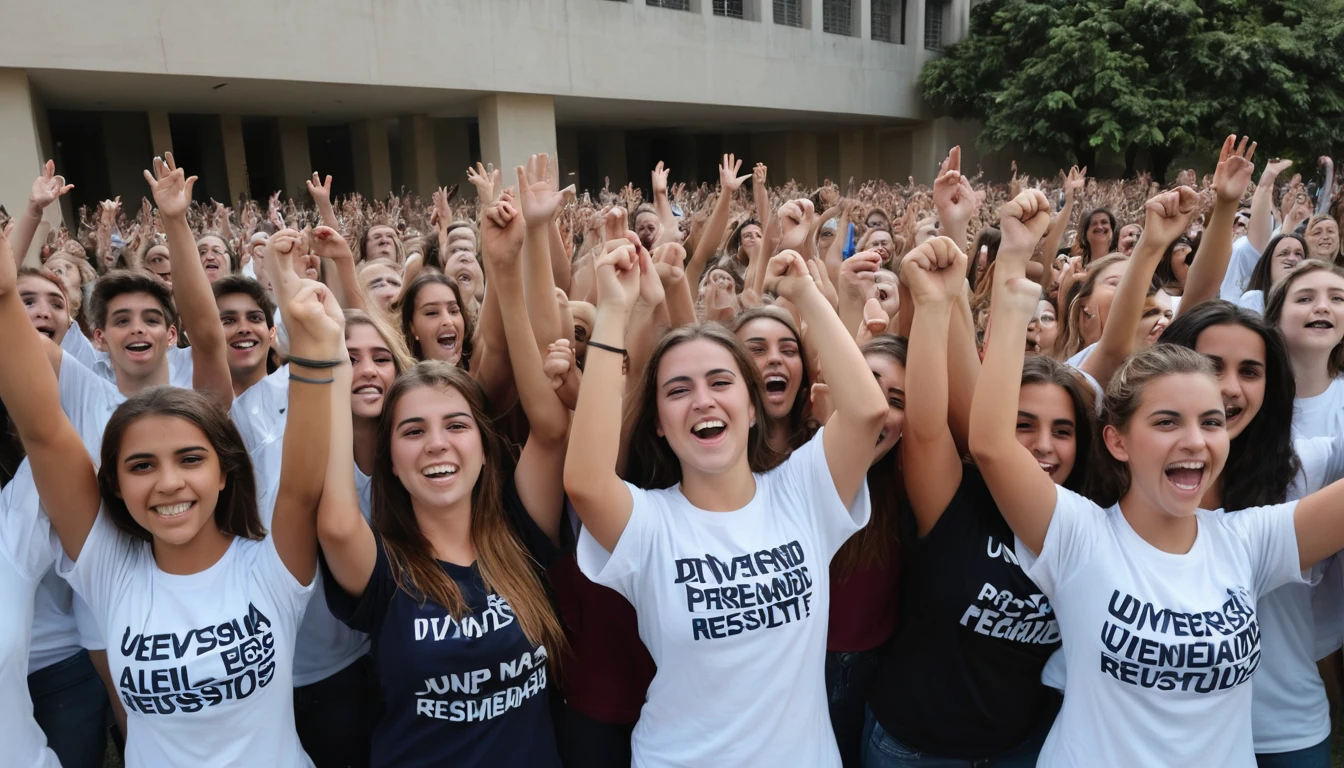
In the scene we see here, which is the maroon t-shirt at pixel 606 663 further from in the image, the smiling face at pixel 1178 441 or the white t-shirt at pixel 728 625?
the smiling face at pixel 1178 441

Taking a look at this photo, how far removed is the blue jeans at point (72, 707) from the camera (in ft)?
8.04

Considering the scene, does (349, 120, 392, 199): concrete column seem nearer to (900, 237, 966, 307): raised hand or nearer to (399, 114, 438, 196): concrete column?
(399, 114, 438, 196): concrete column

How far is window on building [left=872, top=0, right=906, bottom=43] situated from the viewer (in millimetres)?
22941

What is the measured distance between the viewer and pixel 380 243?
19.2 feet

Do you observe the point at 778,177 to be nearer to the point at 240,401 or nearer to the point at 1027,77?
the point at 1027,77

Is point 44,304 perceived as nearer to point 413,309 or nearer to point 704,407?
point 413,309

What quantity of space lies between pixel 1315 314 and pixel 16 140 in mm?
14402

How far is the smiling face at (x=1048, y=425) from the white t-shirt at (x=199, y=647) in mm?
1838

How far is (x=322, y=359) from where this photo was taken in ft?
6.60

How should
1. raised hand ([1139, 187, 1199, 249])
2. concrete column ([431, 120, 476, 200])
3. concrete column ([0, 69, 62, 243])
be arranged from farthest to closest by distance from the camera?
concrete column ([431, 120, 476, 200]), concrete column ([0, 69, 62, 243]), raised hand ([1139, 187, 1199, 249])

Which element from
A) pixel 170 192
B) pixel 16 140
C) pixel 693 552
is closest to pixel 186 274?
pixel 170 192

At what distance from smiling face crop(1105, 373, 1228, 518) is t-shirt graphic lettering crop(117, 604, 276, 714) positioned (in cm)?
204

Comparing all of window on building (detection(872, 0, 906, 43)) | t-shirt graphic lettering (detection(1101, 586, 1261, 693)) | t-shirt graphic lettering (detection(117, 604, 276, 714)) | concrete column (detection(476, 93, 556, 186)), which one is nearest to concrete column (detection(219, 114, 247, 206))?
concrete column (detection(476, 93, 556, 186))

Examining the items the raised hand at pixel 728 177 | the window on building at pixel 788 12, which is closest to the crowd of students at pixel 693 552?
the raised hand at pixel 728 177
